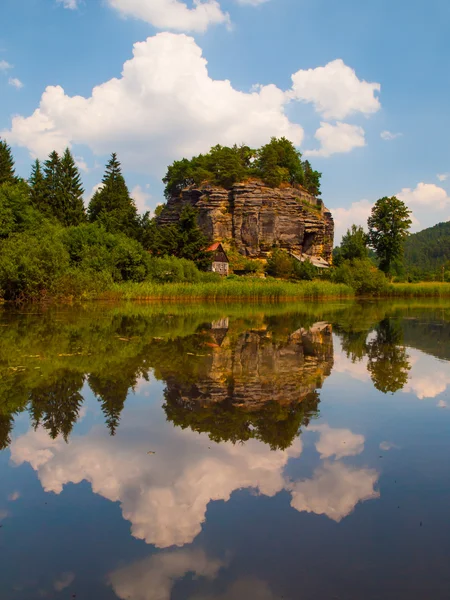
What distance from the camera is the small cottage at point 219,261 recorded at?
56828 millimetres

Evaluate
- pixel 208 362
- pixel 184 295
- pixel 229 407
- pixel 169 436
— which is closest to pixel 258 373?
pixel 208 362

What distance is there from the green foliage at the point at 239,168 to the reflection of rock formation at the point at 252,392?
6136cm

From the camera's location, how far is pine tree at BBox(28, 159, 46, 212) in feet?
173

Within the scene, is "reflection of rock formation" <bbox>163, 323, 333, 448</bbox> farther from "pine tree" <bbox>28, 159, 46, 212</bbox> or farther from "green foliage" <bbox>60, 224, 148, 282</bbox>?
"pine tree" <bbox>28, 159, 46, 212</bbox>

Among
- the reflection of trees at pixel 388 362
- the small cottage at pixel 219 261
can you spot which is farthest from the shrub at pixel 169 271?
the reflection of trees at pixel 388 362

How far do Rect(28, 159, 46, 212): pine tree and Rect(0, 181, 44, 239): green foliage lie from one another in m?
15.3

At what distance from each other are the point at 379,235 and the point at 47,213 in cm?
4544

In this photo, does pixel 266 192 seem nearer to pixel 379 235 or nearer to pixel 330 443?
pixel 379 235

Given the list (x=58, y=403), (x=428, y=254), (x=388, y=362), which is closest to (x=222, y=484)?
(x=58, y=403)

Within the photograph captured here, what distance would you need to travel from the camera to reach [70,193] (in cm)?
5600

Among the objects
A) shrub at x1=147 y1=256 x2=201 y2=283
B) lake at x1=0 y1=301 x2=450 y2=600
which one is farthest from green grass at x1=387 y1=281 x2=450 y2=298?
lake at x1=0 y1=301 x2=450 y2=600

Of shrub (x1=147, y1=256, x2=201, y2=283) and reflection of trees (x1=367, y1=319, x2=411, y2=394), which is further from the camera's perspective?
shrub (x1=147, y1=256, x2=201, y2=283)

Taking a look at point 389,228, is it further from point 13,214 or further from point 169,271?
point 13,214

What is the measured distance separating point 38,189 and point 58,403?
2107 inches
